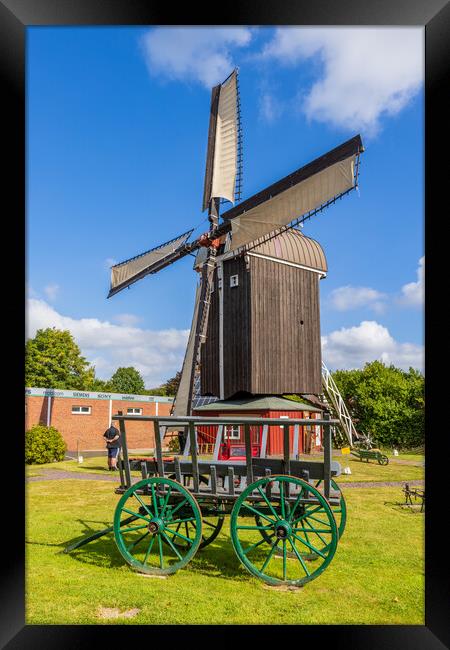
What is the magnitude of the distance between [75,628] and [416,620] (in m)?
3.31

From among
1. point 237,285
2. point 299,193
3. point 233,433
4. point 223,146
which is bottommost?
point 233,433

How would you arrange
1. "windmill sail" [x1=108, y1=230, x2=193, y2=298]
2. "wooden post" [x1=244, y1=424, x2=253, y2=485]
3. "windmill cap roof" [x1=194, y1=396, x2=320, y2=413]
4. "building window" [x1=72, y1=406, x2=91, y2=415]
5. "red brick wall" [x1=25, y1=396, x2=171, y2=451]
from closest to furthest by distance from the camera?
"wooden post" [x1=244, y1=424, x2=253, y2=485]
"windmill cap roof" [x1=194, y1=396, x2=320, y2=413]
"windmill sail" [x1=108, y1=230, x2=193, y2=298]
"red brick wall" [x1=25, y1=396, x2=171, y2=451]
"building window" [x1=72, y1=406, x2=91, y2=415]

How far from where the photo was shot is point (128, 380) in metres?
67.4

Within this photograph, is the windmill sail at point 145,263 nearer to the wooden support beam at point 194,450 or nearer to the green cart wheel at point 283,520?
the wooden support beam at point 194,450

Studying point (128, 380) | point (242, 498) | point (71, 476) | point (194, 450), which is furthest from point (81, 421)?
point (128, 380)

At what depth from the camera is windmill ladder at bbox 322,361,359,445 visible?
25828mm

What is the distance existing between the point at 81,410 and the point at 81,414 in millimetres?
235

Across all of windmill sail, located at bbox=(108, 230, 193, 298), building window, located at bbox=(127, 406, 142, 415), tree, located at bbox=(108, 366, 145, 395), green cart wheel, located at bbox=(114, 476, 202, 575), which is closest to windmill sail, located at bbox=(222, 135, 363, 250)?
windmill sail, located at bbox=(108, 230, 193, 298)

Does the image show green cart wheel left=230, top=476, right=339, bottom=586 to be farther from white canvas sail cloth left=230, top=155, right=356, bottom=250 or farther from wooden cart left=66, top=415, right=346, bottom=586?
white canvas sail cloth left=230, top=155, right=356, bottom=250

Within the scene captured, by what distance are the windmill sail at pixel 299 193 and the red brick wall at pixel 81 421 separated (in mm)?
14877

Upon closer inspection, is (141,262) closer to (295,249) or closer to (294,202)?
(295,249)

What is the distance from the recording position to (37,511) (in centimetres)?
998

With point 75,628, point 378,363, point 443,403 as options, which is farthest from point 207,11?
point 378,363

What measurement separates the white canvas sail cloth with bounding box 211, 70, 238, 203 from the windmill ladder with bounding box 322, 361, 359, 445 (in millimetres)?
10161
